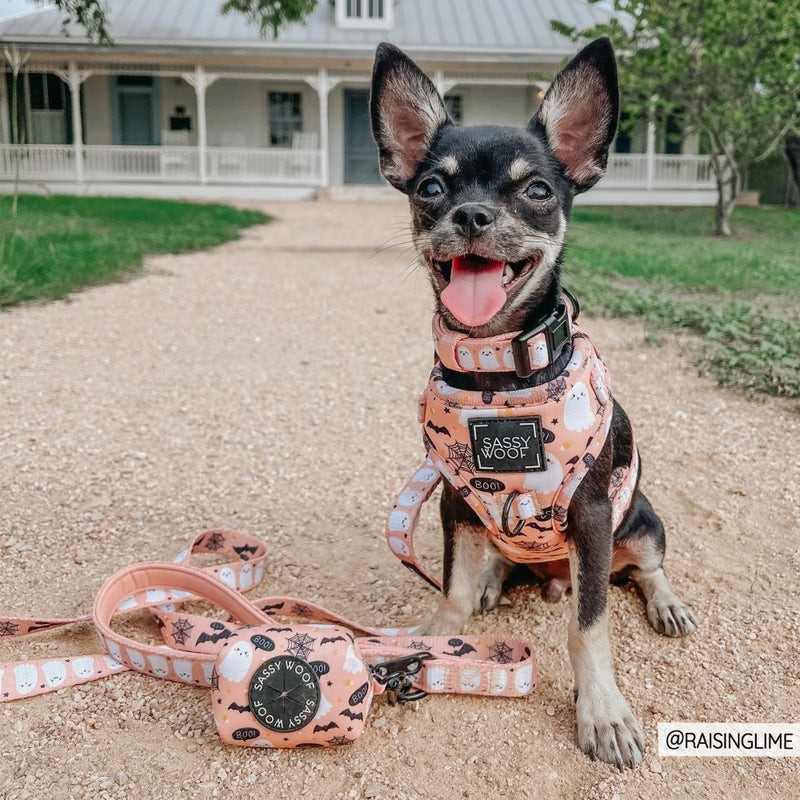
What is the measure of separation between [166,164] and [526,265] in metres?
25.3

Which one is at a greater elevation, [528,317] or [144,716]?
[528,317]

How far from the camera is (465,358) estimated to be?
2.47 m

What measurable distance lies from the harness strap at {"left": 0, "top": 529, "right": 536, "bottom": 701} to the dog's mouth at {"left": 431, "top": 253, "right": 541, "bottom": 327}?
1033mm

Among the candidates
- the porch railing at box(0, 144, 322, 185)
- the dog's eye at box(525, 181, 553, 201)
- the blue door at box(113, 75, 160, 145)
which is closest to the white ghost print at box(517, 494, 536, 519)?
the dog's eye at box(525, 181, 553, 201)

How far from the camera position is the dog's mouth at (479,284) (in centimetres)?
242

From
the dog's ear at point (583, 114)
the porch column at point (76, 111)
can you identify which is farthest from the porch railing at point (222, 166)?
the dog's ear at point (583, 114)

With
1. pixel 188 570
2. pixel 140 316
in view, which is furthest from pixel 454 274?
pixel 140 316

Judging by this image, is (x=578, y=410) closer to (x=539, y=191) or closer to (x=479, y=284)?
(x=479, y=284)

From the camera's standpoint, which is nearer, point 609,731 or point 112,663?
point 609,731

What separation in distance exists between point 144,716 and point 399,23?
28455mm

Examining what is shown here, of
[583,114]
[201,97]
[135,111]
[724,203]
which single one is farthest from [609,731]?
[135,111]

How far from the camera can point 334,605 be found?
3.23 meters

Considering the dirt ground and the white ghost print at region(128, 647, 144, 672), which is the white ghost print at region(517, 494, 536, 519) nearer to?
the dirt ground

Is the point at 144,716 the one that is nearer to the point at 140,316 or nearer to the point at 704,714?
the point at 704,714
